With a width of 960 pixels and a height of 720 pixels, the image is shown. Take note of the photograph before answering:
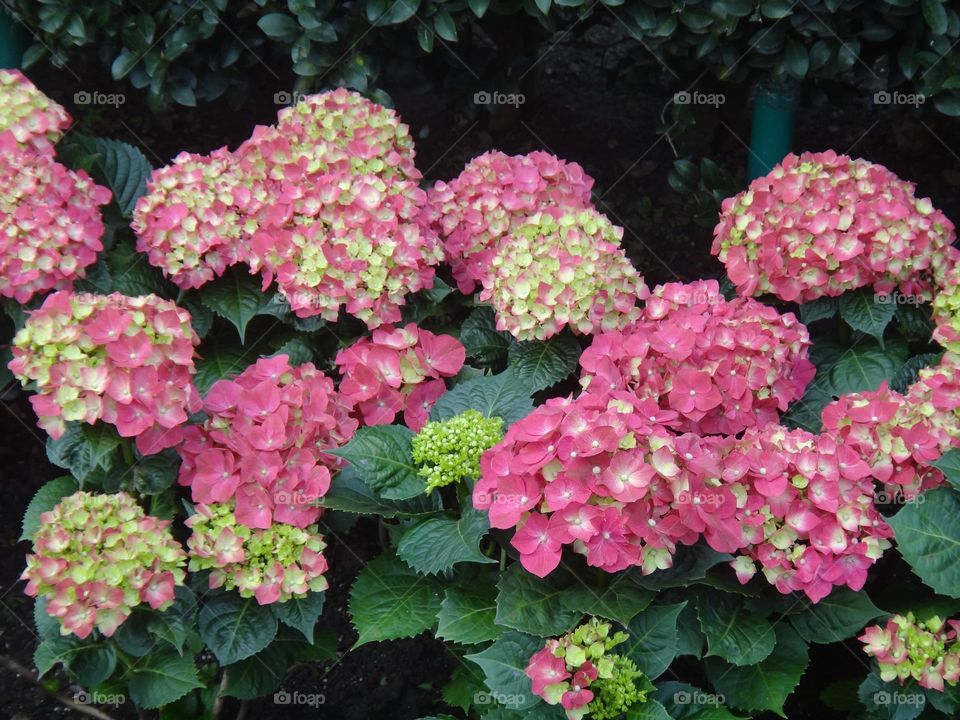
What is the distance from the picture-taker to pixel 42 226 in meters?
2.81

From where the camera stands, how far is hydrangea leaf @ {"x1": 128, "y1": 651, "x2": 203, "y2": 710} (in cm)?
245

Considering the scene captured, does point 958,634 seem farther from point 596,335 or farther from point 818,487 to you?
point 596,335

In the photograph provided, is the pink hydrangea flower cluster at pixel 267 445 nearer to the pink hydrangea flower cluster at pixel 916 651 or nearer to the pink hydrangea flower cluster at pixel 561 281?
the pink hydrangea flower cluster at pixel 561 281

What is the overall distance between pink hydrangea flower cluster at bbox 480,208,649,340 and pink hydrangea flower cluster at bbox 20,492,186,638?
1034mm

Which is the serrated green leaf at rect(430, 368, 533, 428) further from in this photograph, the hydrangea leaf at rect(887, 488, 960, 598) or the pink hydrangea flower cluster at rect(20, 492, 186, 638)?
the hydrangea leaf at rect(887, 488, 960, 598)

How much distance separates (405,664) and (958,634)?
1.59 m

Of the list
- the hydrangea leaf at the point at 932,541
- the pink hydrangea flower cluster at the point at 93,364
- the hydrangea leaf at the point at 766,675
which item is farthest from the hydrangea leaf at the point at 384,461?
the hydrangea leaf at the point at 932,541

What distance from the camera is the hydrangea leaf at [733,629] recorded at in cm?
232

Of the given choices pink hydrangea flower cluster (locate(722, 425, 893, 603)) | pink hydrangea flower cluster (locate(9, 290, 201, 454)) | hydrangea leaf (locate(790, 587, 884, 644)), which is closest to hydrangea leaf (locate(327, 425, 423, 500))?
pink hydrangea flower cluster (locate(9, 290, 201, 454))

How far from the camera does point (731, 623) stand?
2.40 m

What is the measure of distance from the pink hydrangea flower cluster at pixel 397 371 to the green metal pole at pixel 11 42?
2.10 meters

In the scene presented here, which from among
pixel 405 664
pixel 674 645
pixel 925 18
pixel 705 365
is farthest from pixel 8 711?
pixel 925 18

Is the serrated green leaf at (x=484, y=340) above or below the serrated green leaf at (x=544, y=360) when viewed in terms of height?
below

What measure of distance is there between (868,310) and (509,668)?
142 cm
